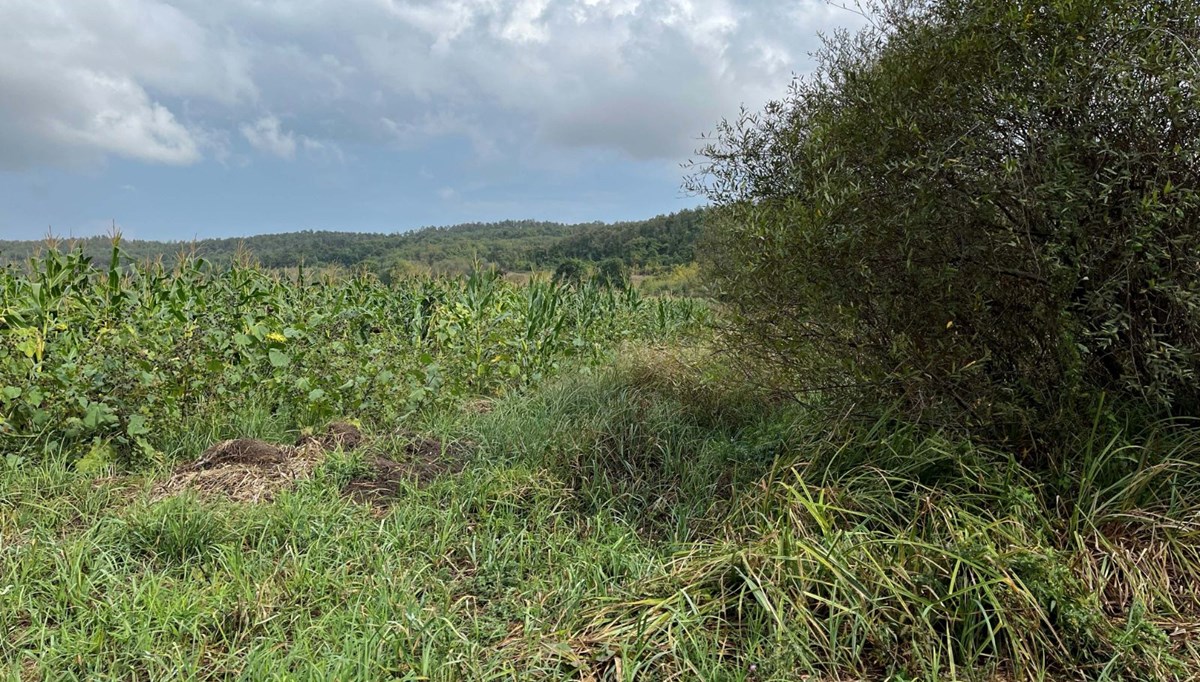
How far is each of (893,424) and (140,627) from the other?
3.18 metres

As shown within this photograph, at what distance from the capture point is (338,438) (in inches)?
163

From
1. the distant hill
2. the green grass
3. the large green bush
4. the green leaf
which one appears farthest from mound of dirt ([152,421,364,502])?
the distant hill

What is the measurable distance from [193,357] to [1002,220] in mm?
4493

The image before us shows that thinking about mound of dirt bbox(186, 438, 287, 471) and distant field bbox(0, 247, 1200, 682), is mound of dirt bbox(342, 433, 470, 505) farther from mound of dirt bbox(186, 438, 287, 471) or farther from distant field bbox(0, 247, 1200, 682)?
mound of dirt bbox(186, 438, 287, 471)

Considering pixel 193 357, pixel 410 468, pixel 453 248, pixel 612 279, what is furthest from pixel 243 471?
pixel 453 248

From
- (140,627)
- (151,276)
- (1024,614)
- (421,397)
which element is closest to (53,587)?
(140,627)

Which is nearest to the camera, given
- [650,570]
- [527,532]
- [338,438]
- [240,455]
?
[650,570]

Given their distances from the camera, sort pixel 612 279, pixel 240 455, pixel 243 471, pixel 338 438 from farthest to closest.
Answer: pixel 612 279 → pixel 338 438 → pixel 240 455 → pixel 243 471

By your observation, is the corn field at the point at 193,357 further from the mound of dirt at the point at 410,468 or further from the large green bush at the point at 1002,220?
the large green bush at the point at 1002,220

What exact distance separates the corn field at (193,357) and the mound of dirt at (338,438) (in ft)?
0.84

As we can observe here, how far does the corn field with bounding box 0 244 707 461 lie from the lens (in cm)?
382

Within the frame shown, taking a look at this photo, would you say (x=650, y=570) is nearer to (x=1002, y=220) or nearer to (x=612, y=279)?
(x=1002, y=220)

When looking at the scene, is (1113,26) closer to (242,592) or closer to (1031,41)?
(1031,41)

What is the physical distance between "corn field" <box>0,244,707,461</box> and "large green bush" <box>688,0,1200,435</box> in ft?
9.82
